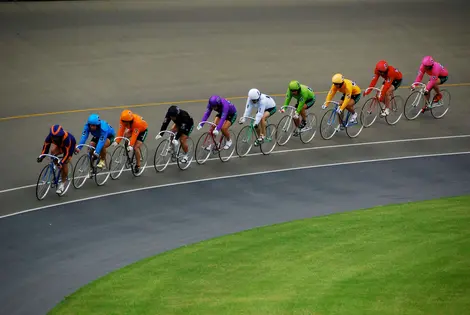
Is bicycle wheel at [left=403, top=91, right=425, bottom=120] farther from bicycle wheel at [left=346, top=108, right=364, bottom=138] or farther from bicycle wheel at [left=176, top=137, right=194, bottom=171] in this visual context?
bicycle wheel at [left=176, top=137, right=194, bottom=171]

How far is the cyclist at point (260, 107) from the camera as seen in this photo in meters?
23.7

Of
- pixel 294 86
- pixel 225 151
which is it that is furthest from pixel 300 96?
pixel 225 151

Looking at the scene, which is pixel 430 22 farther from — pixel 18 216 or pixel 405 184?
pixel 18 216

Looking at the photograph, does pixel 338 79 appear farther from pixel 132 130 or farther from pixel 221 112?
pixel 132 130

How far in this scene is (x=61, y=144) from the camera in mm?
20953

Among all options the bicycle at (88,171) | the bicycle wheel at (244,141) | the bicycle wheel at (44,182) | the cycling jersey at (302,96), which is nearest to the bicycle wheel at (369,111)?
the cycling jersey at (302,96)

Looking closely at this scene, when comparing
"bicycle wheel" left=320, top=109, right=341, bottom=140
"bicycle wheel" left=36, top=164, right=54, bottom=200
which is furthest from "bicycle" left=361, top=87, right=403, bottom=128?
"bicycle wheel" left=36, top=164, right=54, bottom=200

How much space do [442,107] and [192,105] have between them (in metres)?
7.87

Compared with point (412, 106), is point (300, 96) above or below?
above

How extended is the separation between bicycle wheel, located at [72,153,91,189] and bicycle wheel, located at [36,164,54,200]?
0.80 meters

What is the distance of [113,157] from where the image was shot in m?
22.9

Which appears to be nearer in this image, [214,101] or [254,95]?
[214,101]

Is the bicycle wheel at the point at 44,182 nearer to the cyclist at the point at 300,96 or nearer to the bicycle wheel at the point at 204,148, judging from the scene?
the bicycle wheel at the point at 204,148

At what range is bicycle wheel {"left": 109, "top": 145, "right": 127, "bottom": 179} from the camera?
74.7 ft
